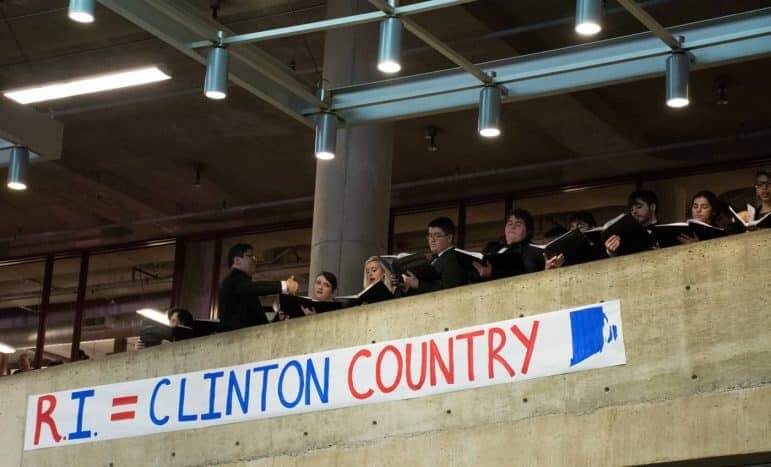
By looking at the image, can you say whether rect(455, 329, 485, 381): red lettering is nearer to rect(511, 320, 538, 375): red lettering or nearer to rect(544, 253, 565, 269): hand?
rect(511, 320, 538, 375): red lettering

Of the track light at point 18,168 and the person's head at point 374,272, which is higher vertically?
the track light at point 18,168

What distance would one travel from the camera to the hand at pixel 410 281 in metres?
9.36

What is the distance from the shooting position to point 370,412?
29.4 feet

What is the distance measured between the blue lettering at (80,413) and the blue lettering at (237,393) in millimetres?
1343

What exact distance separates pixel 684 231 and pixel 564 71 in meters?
1.92

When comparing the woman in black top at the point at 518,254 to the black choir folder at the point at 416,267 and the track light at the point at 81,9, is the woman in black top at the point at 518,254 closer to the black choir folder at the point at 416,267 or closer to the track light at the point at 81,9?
the black choir folder at the point at 416,267

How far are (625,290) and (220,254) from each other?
37.3 ft

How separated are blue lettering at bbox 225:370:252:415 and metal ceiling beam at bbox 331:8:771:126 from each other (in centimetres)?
208

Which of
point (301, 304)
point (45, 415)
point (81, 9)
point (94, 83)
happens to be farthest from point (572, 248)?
point (94, 83)

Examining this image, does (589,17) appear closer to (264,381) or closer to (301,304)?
(301,304)

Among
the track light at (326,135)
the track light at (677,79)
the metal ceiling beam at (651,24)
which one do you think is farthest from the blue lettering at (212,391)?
the metal ceiling beam at (651,24)

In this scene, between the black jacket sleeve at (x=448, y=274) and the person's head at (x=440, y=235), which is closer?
the black jacket sleeve at (x=448, y=274)

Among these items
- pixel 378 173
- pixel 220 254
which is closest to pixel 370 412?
pixel 378 173

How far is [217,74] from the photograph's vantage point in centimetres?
930
